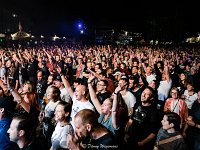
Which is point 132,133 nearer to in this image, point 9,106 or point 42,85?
point 9,106

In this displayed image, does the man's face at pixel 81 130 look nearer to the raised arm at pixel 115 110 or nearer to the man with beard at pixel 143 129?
the raised arm at pixel 115 110

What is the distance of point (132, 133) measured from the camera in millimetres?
5020

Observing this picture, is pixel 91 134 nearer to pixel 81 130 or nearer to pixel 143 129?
pixel 81 130

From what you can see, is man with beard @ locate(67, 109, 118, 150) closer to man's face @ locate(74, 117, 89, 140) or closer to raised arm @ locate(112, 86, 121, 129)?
man's face @ locate(74, 117, 89, 140)

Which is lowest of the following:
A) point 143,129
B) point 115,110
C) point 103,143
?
point 143,129

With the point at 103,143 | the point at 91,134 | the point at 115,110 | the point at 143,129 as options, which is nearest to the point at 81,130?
the point at 91,134

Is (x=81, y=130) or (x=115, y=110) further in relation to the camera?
(x=115, y=110)

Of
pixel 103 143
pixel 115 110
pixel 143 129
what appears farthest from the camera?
pixel 143 129

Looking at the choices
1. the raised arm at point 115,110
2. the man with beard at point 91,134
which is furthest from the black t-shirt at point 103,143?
the raised arm at point 115,110

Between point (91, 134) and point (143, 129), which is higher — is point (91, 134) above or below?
above

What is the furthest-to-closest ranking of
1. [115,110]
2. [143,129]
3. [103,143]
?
[143,129] < [115,110] < [103,143]

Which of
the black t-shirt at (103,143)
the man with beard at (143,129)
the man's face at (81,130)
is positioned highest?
the man's face at (81,130)

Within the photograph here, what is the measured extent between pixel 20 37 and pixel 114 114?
36.0 meters

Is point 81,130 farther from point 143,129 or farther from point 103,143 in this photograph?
point 143,129
